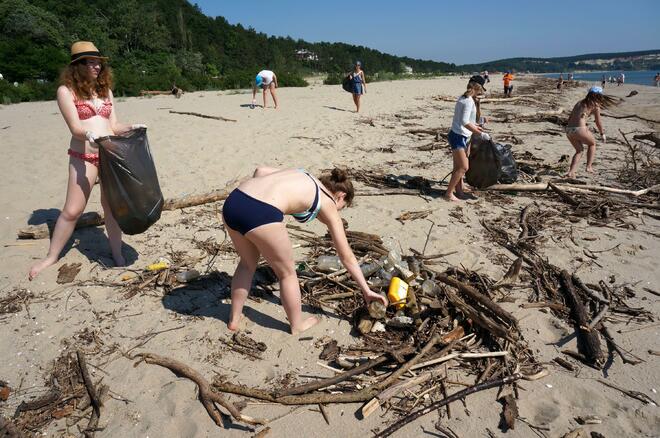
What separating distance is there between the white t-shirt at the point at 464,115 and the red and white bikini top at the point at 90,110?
169 inches

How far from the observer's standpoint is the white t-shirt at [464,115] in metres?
5.43

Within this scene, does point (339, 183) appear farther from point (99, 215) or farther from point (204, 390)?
point (99, 215)

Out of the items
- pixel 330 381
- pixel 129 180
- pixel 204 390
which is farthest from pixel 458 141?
pixel 204 390

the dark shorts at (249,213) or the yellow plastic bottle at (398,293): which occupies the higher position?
the dark shorts at (249,213)

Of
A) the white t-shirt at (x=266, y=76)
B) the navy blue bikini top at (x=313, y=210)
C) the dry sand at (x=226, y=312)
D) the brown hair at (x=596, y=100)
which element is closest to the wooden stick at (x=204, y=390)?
the dry sand at (x=226, y=312)

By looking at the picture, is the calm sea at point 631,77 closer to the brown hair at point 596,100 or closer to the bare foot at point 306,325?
the brown hair at point 596,100

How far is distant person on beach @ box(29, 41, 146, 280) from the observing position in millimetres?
3334

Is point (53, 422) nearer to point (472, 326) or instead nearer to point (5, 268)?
point (5, 268)

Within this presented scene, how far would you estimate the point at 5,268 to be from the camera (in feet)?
13.0

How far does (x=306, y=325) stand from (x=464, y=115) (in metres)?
3.94

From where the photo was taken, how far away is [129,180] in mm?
3449

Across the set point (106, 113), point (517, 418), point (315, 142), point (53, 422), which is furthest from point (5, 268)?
point (315, 142)

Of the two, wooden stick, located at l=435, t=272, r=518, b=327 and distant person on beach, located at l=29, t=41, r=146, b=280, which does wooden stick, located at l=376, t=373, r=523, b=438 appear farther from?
distant person on beach, located at l=29, t=41, r=146, b=280

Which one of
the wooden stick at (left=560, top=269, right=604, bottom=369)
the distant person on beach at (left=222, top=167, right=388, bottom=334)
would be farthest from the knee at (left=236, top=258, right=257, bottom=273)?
the wooden stick at (left=560, top=269, right=604, bottom=369)
